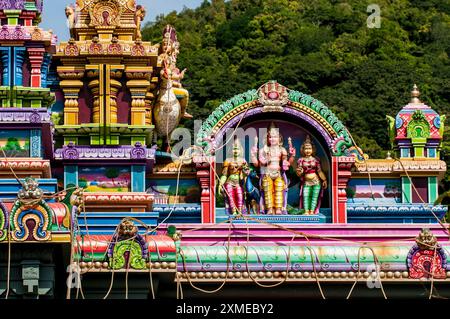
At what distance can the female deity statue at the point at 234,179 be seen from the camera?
39.4 meters

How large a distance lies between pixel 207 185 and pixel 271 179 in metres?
1.32

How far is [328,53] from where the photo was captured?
94750 millimetres

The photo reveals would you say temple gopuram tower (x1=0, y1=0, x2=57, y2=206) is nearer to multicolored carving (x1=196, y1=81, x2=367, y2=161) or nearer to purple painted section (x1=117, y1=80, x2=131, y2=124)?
purple painted section (x1=117, y1=80, x2=131, y2=124)

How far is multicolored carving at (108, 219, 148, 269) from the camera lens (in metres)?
34.7

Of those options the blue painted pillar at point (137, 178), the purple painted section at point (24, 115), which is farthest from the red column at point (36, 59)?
the blue painted pillar at point (137, 178)

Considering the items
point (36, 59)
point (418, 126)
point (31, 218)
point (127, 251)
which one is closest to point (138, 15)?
point (36, 59)

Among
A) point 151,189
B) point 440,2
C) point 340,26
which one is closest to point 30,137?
point 151,189

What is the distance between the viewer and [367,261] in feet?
117

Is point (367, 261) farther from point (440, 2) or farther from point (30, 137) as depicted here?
point (440, 2)

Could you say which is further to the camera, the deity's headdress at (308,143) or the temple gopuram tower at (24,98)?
the deity's headdress at (308,143)

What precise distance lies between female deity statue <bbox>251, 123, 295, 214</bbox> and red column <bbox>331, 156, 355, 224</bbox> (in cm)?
98

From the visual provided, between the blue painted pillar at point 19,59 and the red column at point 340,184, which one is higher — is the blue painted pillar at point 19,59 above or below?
above

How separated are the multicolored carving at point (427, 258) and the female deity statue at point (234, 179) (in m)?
4.91

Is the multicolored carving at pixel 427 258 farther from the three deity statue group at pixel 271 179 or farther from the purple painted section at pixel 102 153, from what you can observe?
the purple painted section at pixel 102 153
